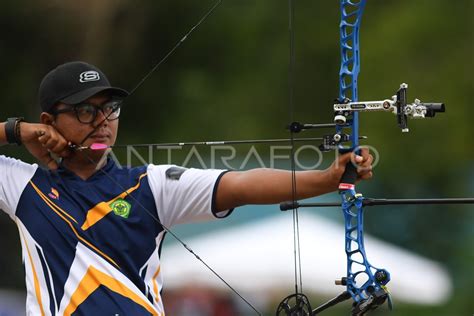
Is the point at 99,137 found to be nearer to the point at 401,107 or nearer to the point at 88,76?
the point at 88,76

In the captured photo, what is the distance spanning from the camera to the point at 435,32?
279 inches

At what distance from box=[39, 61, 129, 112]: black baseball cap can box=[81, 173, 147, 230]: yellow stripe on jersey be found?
36 centimetres

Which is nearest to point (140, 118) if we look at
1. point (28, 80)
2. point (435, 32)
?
point (28, 80)

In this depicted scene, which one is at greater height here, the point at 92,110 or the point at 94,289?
the point at 92,110

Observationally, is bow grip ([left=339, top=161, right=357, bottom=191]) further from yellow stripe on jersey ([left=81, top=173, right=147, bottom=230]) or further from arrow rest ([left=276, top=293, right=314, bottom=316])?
yellow stripe on jersey ([left=81, top=173, right=147, bottom=230])

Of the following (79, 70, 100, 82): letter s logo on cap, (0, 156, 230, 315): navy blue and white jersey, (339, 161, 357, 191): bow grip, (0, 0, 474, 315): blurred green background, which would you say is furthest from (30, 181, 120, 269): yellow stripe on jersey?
(0, 0, 474, 315): blurred green background

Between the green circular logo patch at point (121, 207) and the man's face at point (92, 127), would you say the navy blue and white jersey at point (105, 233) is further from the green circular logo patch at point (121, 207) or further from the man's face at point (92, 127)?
the man's face at point (92, 127)

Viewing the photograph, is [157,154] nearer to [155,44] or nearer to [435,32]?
[155,44]

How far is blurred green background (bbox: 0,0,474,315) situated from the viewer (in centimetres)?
702

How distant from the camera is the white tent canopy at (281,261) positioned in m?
6.56

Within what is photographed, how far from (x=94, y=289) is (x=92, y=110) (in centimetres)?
63

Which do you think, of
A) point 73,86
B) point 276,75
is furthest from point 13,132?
point 276,75

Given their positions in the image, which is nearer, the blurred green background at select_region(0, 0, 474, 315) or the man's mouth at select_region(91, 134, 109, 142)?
the man's mouth at select_region(91, 134, 109, 142)

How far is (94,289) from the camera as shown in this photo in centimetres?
317
